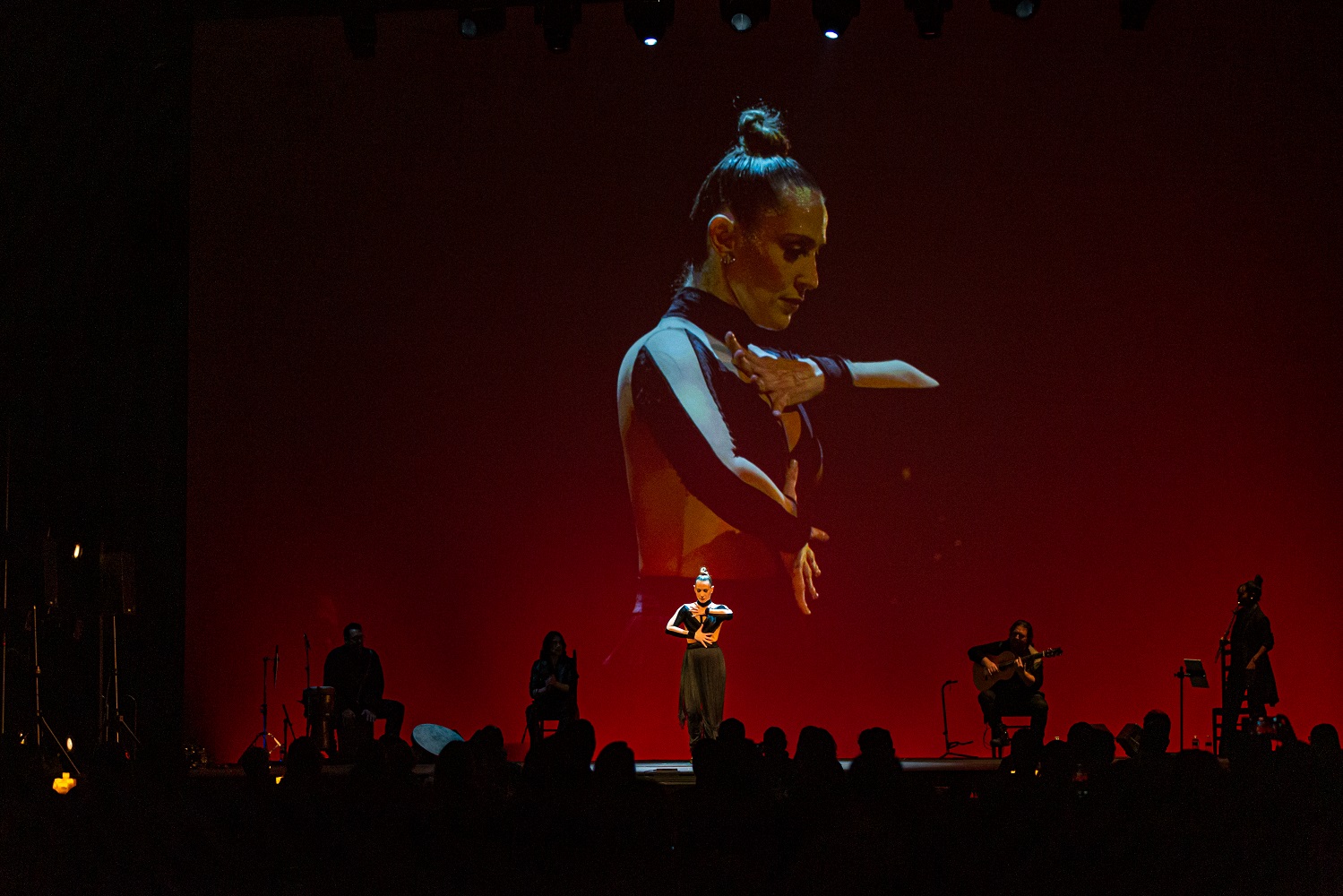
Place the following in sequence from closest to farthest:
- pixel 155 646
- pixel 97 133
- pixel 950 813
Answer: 1. pixel 950 813
2. pixel 97 133
3. pixel 155 646

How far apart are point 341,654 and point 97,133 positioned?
3714mm

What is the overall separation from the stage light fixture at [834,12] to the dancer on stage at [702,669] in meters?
3.68

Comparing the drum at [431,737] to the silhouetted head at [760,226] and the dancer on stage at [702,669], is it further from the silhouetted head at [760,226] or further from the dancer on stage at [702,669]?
the silhouetted head at [760,226]

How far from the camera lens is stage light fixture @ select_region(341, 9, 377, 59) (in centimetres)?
834

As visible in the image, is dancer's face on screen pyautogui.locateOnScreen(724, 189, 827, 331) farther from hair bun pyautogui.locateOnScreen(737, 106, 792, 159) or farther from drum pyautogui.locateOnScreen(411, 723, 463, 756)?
drum pyautogui.locateOnScreen(411, 723, 463, 756)

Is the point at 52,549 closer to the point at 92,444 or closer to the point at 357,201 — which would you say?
the point at 92,444

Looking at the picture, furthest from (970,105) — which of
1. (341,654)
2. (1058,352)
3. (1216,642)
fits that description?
(341,654)

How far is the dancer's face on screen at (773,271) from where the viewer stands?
362 inches

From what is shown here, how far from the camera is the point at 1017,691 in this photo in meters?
8.47

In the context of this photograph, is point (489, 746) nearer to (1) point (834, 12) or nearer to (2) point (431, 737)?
(2) point (431, 737)

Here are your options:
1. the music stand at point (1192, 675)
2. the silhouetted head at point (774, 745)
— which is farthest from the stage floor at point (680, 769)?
the silhouetted head at point (774, 745)

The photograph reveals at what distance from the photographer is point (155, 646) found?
29.3 ft

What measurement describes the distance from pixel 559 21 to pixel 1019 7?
2907 mm

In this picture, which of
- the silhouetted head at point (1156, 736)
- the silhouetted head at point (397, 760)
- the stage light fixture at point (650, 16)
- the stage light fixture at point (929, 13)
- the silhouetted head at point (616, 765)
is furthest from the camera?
the stage light fixture at point (650, 16)
